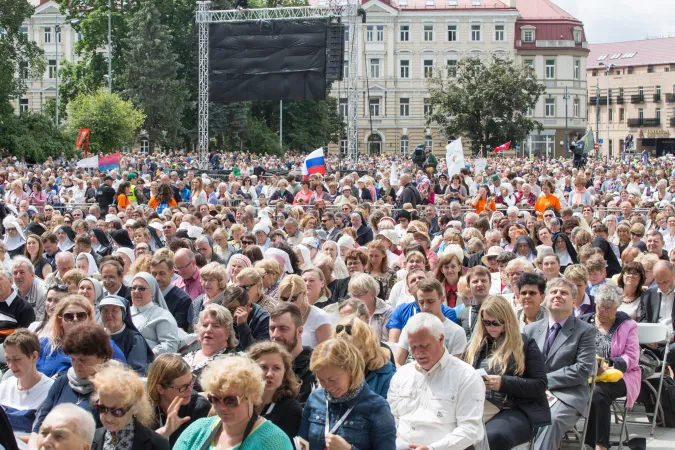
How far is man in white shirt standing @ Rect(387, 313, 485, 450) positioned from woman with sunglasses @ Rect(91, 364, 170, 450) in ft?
4.77

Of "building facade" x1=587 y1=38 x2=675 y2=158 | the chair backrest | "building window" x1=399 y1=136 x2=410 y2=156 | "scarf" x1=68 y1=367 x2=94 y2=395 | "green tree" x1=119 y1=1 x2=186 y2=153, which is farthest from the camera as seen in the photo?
"building facade" x1=587 y1=38 x2=675 y2=158

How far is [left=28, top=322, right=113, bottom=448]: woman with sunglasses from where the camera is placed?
6.01m

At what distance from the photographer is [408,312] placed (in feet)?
27.2

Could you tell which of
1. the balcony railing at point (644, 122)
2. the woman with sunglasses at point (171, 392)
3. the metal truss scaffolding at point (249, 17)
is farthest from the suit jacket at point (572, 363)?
the balcony railing at point (644, 122)

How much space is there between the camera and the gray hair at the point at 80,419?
186 inches

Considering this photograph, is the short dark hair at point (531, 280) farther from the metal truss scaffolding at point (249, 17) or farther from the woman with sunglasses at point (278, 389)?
the metal truss scaffolding at point (249, 17)

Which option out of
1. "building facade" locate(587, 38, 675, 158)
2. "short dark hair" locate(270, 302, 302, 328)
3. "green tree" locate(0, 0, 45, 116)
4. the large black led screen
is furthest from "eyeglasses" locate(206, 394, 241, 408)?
"building facade" locate(587, 38, 675, 158)

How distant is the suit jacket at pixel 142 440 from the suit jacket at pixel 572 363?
3182mm

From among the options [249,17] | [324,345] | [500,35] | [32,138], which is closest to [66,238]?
[324,345]

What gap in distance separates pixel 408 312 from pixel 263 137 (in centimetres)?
5828

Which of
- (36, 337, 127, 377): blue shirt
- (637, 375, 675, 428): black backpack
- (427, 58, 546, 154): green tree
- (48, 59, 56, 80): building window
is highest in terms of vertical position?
(48, 59, 56, 80): building window

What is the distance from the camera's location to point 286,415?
5855mm

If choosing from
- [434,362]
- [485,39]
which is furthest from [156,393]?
[485,39]

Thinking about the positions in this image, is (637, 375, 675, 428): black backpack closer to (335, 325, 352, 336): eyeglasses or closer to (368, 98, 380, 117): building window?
(335, 325, 352, 336): eyeglasses
